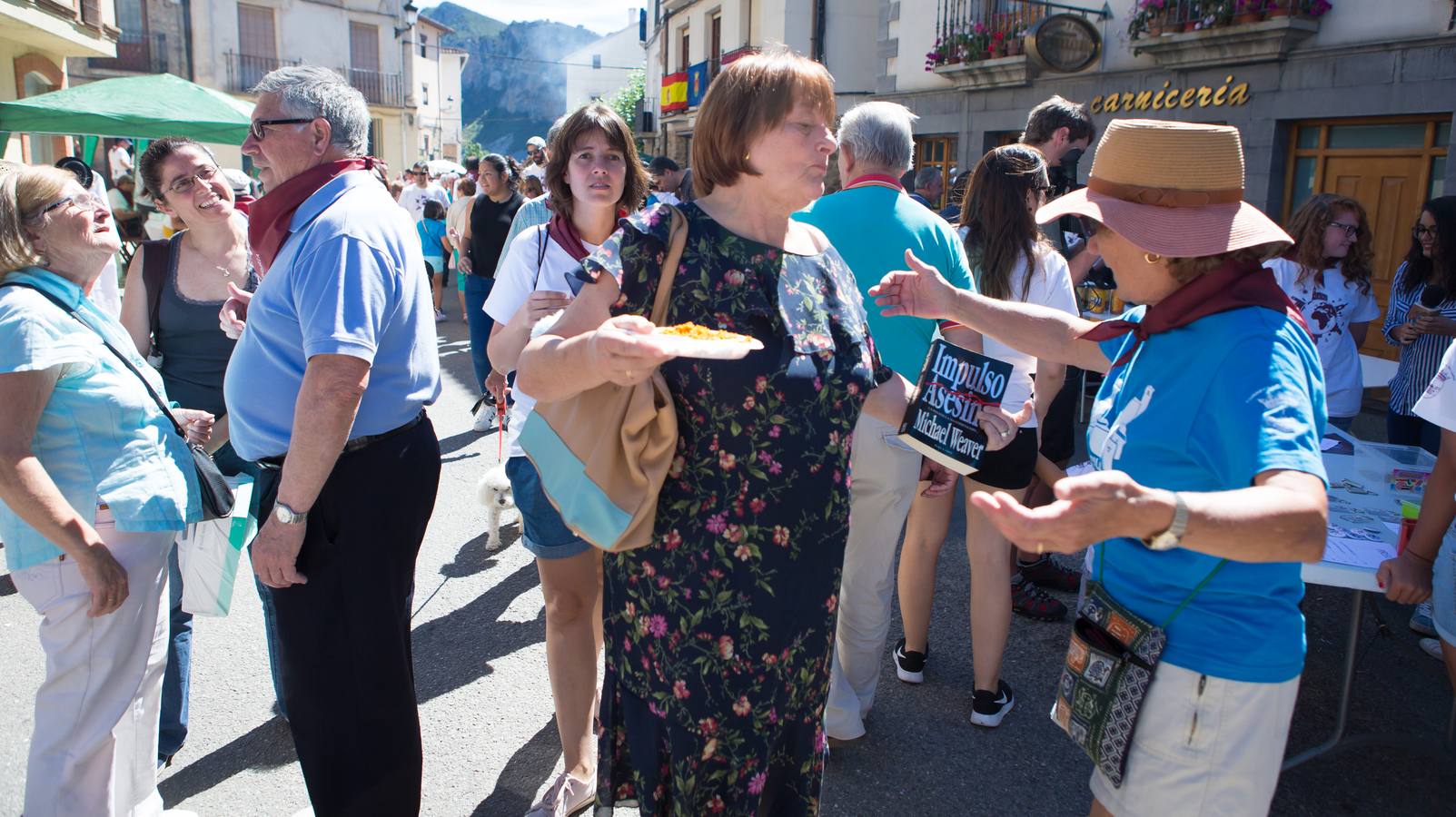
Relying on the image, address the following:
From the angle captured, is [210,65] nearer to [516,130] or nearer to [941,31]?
[941,31]

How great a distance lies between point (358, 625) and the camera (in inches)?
88.7

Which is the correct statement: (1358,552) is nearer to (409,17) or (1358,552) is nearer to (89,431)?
(89,431)

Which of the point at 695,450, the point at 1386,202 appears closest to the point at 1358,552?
the point at 695,450

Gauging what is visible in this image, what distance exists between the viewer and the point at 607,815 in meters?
2.07

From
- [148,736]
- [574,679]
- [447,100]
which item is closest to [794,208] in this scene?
[574,679]

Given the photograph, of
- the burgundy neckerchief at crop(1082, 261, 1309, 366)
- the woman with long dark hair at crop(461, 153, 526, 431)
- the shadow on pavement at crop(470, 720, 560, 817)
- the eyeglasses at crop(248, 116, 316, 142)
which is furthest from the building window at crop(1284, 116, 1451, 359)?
the eyeglasses at crop(248, 116, 316, 142)

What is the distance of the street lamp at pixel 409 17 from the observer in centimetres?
2788

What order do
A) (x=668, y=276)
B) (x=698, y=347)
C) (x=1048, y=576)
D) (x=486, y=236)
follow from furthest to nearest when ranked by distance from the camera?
1. (x=486, y=236)
2. (x=1048, y=576)
3. (x=668, y=276)
4. (x=698, y=347)

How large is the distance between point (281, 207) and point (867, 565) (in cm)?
198

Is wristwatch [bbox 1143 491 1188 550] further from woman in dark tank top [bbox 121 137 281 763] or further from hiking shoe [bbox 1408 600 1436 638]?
hiking shoe [bbox 1408 600 1436 638]

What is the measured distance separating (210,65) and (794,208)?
37598 mm

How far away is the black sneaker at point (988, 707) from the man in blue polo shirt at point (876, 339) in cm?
41

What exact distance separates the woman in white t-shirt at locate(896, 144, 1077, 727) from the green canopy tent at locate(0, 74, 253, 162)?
8.87 metres

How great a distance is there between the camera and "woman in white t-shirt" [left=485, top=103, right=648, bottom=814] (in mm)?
2756
